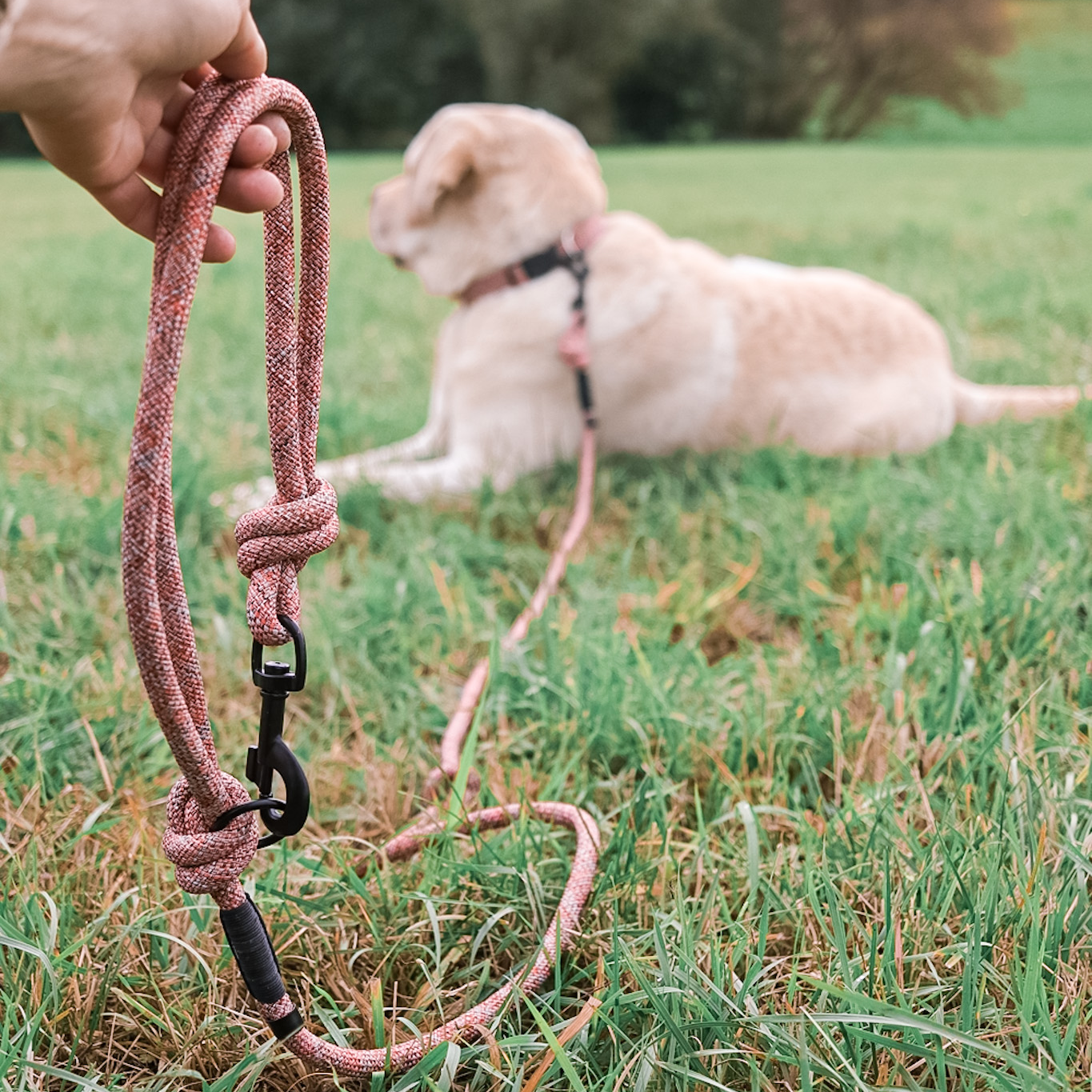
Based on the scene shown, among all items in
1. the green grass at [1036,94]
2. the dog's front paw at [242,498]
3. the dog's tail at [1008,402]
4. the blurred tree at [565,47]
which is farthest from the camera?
the blurred tree at [565,47]

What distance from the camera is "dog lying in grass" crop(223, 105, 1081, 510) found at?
272cm

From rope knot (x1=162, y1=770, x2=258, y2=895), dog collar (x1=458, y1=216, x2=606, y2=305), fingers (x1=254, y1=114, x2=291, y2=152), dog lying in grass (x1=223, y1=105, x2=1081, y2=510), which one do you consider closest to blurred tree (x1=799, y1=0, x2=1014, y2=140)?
dog lying in grass (x1=223, y1=105, x2=1081, y2=510)

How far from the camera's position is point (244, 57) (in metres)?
0.86

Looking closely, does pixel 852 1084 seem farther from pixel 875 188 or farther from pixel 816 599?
pixel 875 188

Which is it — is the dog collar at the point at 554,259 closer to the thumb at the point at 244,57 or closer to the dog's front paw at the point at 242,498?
the dog's front paw at the point at 242,498

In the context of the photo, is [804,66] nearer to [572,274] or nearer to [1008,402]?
[1008,402]

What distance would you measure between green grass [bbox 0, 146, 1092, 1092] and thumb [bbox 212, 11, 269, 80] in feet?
2.88

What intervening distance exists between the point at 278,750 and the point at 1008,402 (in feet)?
9.46

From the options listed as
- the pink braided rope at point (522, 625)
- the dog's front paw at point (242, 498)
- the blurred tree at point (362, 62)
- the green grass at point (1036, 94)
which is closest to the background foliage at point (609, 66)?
the blurred tree at point (362, 62)

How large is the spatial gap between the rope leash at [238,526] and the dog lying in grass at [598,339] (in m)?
1.76

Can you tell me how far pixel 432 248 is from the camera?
2.79 m

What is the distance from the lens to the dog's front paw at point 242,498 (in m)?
2.49

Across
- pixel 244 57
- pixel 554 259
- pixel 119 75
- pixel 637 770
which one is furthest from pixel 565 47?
pixel 119 75

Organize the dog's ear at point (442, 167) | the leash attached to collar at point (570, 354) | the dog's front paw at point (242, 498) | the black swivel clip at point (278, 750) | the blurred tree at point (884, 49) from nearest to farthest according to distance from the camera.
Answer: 1. the black swivel clip at point (278, 750)
2. the leash attached to collar at point (570, 354)
3. the dog's front paw at point (242, 498)
4. the dog's ear at point (442, 167)
5. the blurred tree at point (884, 49)
